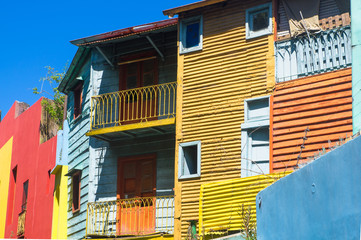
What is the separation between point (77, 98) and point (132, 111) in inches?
152

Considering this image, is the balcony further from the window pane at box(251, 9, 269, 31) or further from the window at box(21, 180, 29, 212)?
the window at box(21, 180, 29, 212)

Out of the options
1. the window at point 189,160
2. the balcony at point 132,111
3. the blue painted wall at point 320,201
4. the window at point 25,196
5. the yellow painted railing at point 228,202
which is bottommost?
the blue painted wall at point 320,201

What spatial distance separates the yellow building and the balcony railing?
34 centimetres

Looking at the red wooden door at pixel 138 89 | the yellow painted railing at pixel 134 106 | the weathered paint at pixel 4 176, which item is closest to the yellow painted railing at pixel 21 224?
the weathered paint at pixel 4 176

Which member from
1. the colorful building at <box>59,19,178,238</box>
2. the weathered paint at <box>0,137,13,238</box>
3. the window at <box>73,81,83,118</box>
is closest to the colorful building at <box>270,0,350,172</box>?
the colorful building at <box>59,19,178,238</box>

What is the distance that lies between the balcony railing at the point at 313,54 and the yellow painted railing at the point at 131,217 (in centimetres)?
470

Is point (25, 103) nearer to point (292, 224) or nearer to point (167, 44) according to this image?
point (167, 44)

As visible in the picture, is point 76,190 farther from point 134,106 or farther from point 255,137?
point 255,137

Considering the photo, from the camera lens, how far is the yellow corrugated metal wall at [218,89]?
17.6 metres

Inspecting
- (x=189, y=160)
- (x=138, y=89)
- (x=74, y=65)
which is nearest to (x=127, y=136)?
(x=138, y=89)

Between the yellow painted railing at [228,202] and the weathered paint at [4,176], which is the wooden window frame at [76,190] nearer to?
the yellow painted railing at [228,202]

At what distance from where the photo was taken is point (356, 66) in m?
11.5

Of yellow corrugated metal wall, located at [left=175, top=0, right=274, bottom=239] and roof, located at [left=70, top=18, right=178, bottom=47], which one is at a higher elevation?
roof, located at [left=70, top=18, right=178, bottom=47]

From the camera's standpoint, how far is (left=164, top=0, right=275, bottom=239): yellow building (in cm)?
1739
